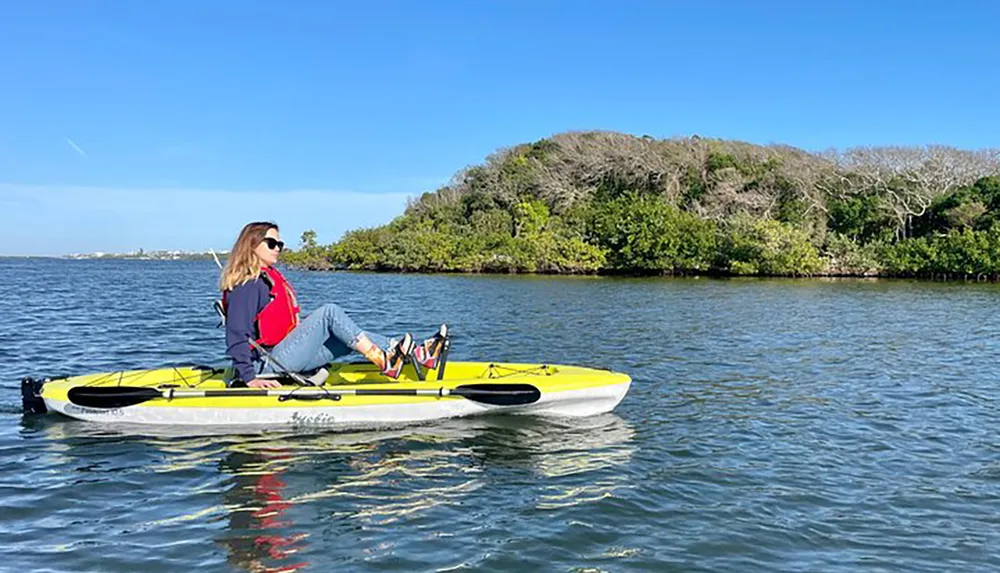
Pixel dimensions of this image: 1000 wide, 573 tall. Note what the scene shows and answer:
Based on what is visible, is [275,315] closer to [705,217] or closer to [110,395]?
[110,395]

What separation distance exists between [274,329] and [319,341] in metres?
0.60

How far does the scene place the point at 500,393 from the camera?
846cm

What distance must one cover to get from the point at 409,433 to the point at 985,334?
53.5 feet

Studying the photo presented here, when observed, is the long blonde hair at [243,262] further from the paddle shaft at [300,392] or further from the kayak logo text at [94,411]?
the kayak logo text at [94,411]

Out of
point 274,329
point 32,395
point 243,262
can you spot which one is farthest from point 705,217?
point 32,395

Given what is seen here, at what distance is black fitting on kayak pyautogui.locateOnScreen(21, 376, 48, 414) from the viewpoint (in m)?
8.73

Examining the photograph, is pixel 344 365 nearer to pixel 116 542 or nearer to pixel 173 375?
pixel 173 375

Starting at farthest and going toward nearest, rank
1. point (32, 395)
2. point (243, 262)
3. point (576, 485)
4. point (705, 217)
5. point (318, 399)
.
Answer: point (705, 217) → point (32, 395) → point (318, 399) → point (243, 262) → point (576, 485)

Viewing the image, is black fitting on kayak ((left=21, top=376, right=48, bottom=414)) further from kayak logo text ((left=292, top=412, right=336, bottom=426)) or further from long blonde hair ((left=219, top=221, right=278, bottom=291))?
kayak logo text ((left=292, top=412, right=336, bottom=426))

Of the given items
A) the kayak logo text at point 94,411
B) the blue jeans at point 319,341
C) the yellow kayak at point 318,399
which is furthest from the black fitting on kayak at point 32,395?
the blue jeans at point 319,341

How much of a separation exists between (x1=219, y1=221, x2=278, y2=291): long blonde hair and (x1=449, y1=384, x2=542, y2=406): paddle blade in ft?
8.23

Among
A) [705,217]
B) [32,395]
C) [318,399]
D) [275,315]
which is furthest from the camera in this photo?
[705,217]

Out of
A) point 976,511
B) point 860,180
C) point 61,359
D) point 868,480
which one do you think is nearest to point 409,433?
point 868,480

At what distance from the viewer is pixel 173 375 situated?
930cm
